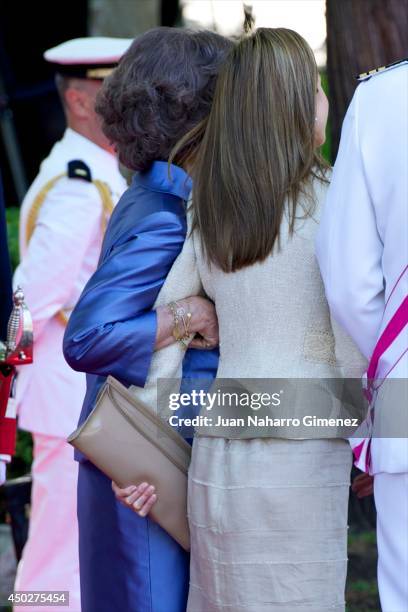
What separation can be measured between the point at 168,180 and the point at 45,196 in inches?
63.6

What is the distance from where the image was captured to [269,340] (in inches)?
100.0

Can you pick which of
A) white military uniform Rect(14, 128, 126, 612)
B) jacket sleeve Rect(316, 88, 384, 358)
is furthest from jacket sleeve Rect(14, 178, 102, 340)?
jacket sleeve Rect(316, 88, 384, 358)

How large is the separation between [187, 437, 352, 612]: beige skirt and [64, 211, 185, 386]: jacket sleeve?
35cm

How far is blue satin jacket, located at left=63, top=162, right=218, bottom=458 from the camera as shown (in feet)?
8.87

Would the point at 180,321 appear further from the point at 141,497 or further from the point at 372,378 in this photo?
the point at 372,378

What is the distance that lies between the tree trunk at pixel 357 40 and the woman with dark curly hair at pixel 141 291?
1.96m

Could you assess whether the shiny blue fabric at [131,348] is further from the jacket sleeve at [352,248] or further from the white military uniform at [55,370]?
the white military uniform at [55,370]

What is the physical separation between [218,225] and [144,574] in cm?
86

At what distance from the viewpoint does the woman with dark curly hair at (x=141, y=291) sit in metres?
2.72

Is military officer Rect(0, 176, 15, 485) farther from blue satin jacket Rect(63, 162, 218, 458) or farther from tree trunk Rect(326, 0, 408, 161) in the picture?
tree trunk Rect(326, 0, 408, 161)

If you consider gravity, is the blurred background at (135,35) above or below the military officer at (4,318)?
above

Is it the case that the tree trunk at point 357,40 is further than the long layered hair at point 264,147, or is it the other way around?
the tree trunk at point 357,40

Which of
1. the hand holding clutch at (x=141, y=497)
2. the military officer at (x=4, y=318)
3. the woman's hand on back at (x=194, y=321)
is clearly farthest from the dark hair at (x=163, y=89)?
the hand holding clutch at (x=141, y=497)

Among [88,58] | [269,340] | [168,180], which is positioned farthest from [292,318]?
[88,58]
